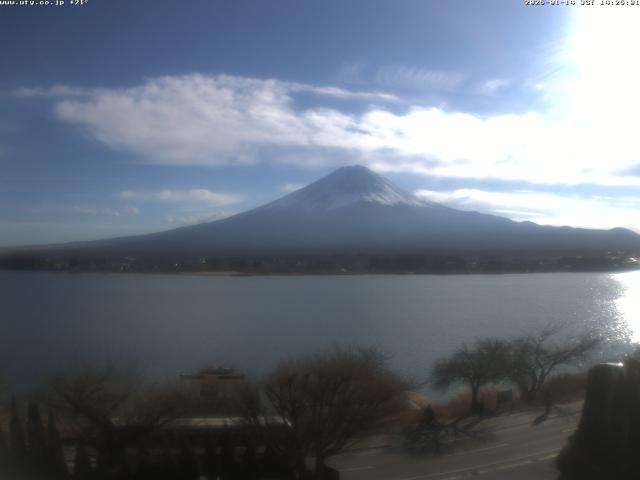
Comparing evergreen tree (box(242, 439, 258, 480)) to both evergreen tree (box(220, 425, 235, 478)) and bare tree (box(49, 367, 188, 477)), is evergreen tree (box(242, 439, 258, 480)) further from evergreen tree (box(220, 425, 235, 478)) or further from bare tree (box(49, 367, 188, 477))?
bare tree (box(49, 367, 188, 477))

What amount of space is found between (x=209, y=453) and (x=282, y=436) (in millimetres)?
511

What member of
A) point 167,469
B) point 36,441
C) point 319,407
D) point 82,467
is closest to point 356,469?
point 319,407

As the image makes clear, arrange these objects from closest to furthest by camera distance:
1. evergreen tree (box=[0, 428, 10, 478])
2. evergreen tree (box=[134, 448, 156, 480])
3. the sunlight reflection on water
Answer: evergreen tree (box=[0, 428, 10, 478]) < evergreen tree (box=[134, 448, 156, 480]) < the sunlight reflection on water

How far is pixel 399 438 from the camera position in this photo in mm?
4328

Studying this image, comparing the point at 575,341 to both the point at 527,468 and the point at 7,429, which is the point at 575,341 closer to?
the point at 527,468

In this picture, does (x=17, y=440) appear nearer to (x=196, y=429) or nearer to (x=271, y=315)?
(x=196, y=429)

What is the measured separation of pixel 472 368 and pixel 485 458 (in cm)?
156

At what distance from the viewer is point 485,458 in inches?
158

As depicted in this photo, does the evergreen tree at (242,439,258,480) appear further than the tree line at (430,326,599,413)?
No

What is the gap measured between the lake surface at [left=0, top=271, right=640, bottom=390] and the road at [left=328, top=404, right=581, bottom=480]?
3.72 feet

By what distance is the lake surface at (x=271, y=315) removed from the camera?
5.75 meters

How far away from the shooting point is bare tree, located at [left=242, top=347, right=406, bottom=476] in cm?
399

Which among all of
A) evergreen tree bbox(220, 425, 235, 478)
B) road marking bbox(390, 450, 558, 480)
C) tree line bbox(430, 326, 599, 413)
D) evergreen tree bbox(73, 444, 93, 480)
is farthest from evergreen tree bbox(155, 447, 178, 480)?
tree line bbox(430, 326, 599, 413)

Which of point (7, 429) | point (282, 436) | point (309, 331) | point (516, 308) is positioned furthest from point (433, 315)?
point (7, 429)
